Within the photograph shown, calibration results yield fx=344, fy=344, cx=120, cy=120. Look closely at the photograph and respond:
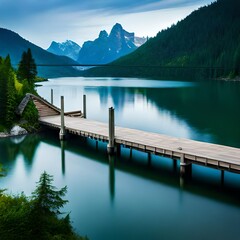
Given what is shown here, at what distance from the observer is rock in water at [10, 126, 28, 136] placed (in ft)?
132

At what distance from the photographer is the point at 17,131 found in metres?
40.6

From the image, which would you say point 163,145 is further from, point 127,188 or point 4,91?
point 4,91

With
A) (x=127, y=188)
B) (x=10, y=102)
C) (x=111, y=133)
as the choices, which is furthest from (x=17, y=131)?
(x=127, y=188)

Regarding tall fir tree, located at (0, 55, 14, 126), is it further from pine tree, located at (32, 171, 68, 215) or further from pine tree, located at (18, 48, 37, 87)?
pine tree, located at (32, 171, 68, 215)

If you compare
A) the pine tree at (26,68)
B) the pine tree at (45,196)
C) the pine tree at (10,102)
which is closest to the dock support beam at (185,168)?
the pine tree at (45,196)

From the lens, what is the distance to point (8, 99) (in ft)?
137

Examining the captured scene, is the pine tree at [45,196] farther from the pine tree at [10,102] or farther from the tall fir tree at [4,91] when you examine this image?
the tall fir tree at [4,91]

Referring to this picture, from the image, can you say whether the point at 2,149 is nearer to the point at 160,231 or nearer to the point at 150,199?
the point at 150,199

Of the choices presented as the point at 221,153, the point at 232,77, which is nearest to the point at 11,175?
the point at 221,153

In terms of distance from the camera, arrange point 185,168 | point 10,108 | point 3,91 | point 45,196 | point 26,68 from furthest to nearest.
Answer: point 26,68 < point 3,91 < point 10,108 < point 185,168 < point 45,196

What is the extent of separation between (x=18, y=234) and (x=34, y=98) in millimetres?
34057

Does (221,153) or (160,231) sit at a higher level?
(221,153)

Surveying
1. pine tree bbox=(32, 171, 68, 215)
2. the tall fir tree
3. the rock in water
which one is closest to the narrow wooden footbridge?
the rock in water

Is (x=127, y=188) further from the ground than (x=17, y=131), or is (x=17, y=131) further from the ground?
(x=17, y=131)
